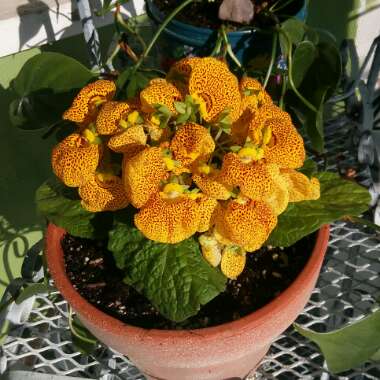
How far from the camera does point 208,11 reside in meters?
0.71

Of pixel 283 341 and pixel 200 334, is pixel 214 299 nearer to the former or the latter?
pixel 200 334

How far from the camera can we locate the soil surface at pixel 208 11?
2.22 feet

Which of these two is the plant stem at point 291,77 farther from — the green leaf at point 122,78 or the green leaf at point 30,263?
the green leaf at point 30,263

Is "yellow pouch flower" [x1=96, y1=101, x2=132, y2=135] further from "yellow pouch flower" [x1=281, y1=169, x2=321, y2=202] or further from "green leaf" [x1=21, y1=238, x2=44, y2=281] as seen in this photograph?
"green leaf" [x1=21, y1=238, x2=44, y2=281]

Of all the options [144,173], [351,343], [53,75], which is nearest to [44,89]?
[53,75]

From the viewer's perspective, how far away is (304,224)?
19.8 inches

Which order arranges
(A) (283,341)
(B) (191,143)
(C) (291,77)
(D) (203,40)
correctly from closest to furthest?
(B) (191,143)
(C) (291,77)
(D) (203,40)
(A) (283,341)

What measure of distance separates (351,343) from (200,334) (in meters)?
0.16

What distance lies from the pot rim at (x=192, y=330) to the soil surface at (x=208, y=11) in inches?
11.6

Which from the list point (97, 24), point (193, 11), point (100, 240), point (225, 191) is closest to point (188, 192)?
point (225, 191)

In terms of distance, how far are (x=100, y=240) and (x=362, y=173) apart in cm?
42

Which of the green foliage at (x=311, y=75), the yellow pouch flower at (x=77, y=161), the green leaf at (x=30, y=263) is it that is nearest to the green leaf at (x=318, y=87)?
the green foliage at (x=311, y=75)

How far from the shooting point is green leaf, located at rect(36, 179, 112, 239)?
1.77ft

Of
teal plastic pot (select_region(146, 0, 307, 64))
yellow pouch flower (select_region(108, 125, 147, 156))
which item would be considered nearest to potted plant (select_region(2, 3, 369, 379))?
yellow pouch flower (select_region(108, 125, 147, 156))
